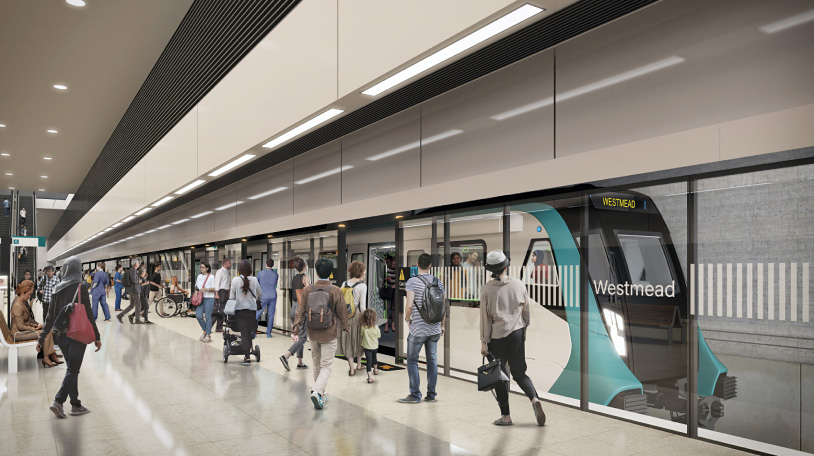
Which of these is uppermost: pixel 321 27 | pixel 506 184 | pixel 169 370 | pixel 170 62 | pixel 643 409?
pixel 170 62

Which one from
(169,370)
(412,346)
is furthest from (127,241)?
(412,346)

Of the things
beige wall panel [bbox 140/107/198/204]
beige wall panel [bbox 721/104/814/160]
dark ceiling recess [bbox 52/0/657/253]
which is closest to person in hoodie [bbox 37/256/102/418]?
beige wall panel [bbox 140/107/198/204]

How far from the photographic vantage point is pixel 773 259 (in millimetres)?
3531

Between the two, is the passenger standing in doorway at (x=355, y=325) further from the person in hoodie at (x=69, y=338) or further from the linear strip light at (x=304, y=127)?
the person in hoodie at (x=69, y=338)

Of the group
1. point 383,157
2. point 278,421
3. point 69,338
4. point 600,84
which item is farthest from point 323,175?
point 600,84

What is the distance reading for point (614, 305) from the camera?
Result: 449cm

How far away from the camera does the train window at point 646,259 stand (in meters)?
4.11

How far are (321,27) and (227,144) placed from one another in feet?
9.09

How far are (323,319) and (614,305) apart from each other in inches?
119

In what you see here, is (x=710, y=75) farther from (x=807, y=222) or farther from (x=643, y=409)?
(x=643, y=409)

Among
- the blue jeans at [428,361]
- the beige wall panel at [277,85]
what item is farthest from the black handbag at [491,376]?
the beige wall panel at [277,85]

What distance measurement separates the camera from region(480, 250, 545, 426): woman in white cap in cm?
524

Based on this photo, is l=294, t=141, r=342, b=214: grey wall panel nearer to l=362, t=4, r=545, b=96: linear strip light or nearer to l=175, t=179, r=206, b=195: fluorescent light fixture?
l=175, t=179, r=206, b=195: fluorescent light fixture

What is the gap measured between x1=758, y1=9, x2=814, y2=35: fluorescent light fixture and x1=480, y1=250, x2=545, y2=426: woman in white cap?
8.91 feet
